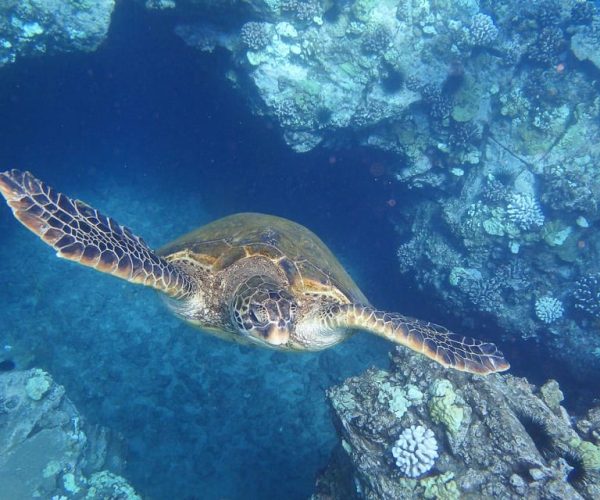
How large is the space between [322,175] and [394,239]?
8.66 ft

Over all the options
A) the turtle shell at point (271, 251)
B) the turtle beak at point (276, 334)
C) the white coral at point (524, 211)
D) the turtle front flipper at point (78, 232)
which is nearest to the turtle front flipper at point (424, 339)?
the turtle shell at point (271, 251)

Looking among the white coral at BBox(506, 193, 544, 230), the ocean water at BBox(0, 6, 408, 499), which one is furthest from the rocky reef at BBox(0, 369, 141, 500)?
the white coral at BBox(506, 193, 544, 230)

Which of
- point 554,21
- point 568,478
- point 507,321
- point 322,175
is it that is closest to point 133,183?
point 322,175

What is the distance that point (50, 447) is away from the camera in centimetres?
728

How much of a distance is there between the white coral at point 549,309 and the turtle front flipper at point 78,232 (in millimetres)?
7258

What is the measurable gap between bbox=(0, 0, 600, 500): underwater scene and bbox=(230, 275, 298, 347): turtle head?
3.65ft

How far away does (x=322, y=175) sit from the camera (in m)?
10.4

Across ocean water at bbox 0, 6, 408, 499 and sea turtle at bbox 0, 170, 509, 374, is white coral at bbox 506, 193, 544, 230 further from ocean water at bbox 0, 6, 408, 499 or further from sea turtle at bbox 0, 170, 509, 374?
sea turtle at bbox 0, 170, 509, 374

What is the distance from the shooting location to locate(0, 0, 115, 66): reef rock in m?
6.57

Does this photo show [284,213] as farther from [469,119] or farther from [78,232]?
[78,232]

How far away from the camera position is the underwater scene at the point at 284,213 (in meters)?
7.08

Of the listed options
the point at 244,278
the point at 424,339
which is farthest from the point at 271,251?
the point at 424,339

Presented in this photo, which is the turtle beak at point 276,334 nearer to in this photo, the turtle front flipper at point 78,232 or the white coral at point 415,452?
the turtle front flipper at point 78,232

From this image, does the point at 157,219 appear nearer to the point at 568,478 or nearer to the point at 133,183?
the point at 133,183
